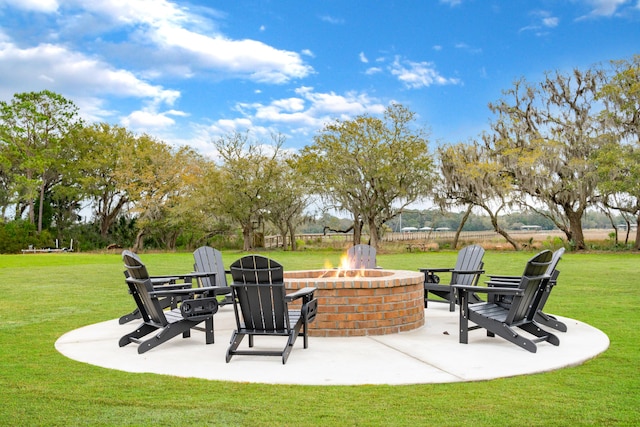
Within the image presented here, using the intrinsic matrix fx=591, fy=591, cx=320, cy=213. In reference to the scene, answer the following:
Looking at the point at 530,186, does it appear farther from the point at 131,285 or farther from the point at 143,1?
the point at 131,285

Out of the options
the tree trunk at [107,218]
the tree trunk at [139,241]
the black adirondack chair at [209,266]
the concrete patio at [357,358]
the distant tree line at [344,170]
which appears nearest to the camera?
the concrete patio at [357,358]

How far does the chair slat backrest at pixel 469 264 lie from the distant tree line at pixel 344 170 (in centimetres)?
1975

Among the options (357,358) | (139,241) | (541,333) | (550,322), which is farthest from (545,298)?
(139,241)

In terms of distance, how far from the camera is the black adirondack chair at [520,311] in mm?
5102

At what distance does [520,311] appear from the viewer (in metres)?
5.32

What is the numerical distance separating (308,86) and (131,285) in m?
22.5

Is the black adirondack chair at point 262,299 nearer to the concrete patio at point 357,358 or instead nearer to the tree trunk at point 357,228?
the concrete patio at point 357,358

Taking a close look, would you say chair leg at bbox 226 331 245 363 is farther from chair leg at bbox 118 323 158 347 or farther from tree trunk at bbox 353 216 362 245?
tree trunk at bbox 353 216 362 245

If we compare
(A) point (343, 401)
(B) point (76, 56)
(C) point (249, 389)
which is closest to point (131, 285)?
(C) point (249, 389)

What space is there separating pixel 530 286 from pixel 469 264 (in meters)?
2.53

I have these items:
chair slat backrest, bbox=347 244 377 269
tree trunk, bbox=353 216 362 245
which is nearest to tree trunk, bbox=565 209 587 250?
tree trunk, bbox=353 216 362 245

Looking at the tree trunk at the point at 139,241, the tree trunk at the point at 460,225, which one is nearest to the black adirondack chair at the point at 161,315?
the tree trunk at the point at 460,225

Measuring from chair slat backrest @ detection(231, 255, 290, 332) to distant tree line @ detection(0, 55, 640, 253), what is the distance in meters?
23.6

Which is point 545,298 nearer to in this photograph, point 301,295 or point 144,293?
point 301,295
